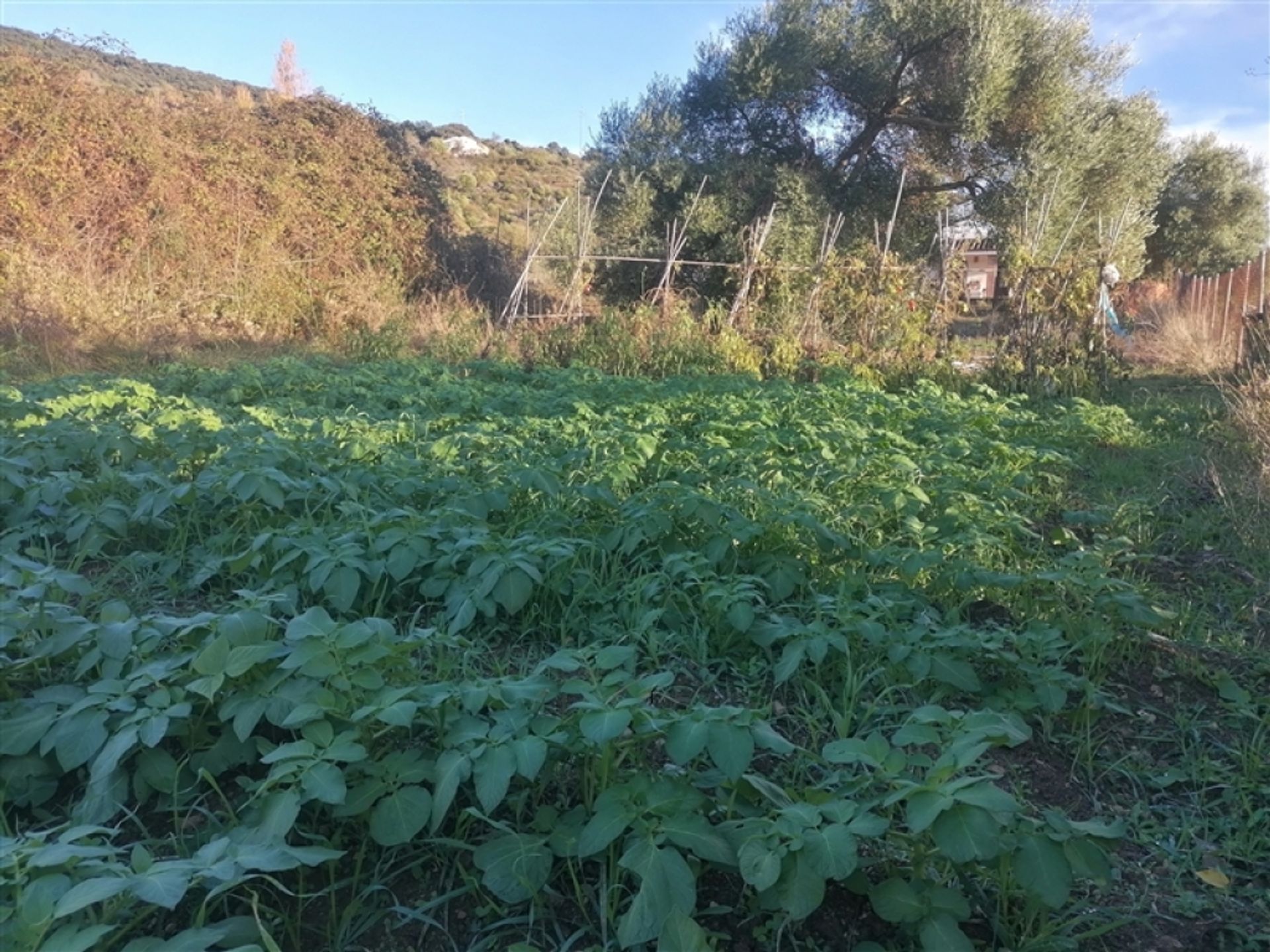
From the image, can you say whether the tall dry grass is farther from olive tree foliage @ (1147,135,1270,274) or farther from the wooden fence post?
olive tree foliage @ (1147,135,1270,274)

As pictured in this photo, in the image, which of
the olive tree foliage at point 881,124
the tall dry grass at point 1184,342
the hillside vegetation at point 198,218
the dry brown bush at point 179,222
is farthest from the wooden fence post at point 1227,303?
the dry brown bush at point 179,222

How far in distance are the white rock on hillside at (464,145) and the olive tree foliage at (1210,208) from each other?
20670 mm

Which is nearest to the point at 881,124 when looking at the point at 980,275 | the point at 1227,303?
the point at 980,275

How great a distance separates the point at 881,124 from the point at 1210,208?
47.9ft

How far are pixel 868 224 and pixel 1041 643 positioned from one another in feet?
48.7

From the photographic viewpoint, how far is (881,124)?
52.4ft

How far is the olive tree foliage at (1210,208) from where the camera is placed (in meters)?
24.7

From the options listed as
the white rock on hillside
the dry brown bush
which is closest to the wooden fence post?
the dry brown bush

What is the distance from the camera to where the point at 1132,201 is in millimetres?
15133

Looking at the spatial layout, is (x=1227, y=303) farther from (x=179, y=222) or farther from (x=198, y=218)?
(x=179, y=222)

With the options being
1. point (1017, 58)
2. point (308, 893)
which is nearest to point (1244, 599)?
point (308, 893)

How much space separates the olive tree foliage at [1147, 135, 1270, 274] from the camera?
80.9 ft

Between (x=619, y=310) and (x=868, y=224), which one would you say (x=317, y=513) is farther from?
(x=868, y=224)

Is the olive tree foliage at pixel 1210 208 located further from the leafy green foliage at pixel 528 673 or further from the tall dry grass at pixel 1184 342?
the leafy green foliage at pixel 528 673
